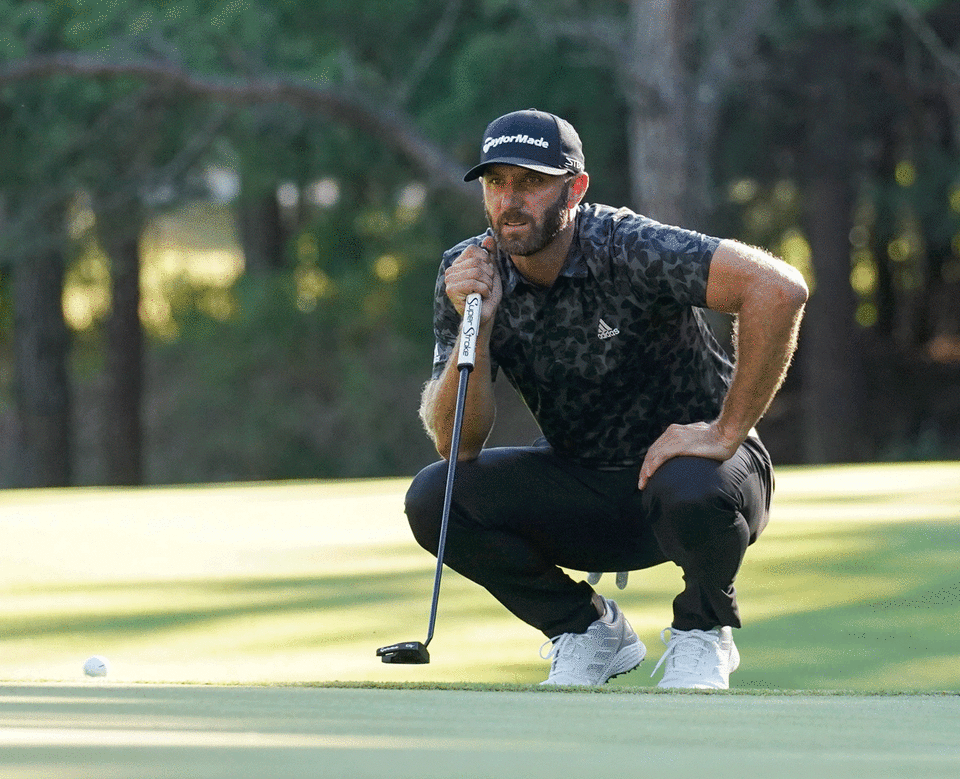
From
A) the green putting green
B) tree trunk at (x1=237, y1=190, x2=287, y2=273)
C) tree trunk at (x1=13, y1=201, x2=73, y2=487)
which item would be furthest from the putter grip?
tree trunk at (x1=237, y1=190, x2=287, y2=273)

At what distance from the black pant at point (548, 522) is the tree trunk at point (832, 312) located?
11.8 m

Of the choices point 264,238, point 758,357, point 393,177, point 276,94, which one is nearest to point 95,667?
point 758,357

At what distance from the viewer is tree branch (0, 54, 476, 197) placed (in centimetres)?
1323

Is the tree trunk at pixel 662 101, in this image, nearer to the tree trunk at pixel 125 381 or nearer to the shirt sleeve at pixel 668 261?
the tree trunk at pixel 125 381

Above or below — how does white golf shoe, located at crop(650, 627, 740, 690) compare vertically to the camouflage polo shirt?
below

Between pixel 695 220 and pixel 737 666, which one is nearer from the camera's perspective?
pixel 737 666

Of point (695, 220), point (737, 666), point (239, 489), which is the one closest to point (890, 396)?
point (695, 220)

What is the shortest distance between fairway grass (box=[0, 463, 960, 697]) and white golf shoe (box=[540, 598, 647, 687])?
0.05 metres

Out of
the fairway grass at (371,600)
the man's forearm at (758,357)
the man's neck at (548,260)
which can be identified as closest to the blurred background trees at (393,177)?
the fairway grass at (371,600)

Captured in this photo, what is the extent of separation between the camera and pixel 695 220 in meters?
12.9

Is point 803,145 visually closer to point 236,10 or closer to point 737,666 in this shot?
point 236,10

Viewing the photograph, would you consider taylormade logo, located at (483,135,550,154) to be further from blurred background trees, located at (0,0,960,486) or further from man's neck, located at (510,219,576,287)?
blurred background trees, located at (0,0,960,486)

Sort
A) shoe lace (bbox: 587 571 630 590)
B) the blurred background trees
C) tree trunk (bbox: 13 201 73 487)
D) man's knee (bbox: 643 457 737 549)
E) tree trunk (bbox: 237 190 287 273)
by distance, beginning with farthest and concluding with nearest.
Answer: tree trunk (bbox: 237 190 287 273) < tree trunk (bbox: 13 201 73 487) < the blurred background trees < shoe lace (bbox: 587 571 630 590) < man's knee (bbox: 643 457 737 549)

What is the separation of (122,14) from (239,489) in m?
5.60
